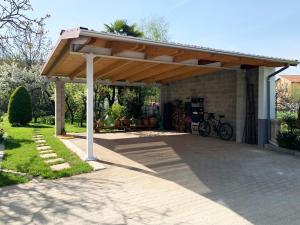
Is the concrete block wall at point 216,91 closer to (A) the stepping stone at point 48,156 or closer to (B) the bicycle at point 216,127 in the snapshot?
(B) the bicycle at point 216,127

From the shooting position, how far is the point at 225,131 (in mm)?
11594

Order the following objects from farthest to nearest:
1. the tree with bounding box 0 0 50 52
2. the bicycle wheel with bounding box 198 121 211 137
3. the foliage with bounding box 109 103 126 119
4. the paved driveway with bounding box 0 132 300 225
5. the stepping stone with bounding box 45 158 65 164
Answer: the foliage with bounding box 109 103 126 119
the bicycle wheel with bounding box 198 121 211 137
the stepping stone with bounding box 45 158 65 164
the tree with bounding box 0 0 50 52
the paved driveway with bounding box 0 132 300 225

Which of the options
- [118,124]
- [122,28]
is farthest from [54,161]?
[122,28]

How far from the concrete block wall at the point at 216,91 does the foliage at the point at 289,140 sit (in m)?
2.51

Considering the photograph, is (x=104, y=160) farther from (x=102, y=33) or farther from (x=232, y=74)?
(x=232, y=74)

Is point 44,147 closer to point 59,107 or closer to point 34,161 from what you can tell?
point 34,161

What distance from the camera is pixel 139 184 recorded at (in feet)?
17.6

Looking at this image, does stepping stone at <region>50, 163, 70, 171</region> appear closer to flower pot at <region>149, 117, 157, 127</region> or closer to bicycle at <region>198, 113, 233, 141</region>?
bicycle at <region>198, 113, 233, 141</region>

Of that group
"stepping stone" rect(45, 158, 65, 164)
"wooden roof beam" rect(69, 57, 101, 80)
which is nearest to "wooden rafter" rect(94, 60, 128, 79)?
"wooden roof beam" rect(69, 57, 101, 80)

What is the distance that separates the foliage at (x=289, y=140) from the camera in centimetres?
853

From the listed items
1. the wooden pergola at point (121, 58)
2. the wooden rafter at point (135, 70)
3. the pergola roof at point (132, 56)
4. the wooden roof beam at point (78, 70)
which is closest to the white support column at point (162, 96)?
the wooden rafter at point (135, 70)

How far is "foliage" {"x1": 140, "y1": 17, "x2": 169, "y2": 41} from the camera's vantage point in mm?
24469

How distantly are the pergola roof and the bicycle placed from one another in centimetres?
196

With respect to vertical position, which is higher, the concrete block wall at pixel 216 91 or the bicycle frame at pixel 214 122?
the concrete block wall at pixel 216 91
